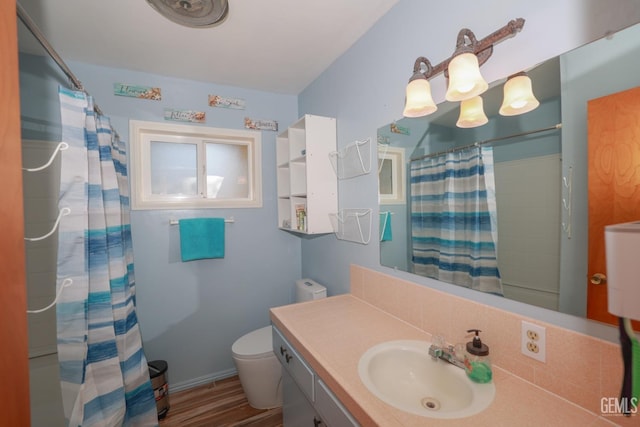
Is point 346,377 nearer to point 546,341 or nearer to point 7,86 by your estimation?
point 546,341

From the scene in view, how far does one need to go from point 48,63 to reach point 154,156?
812 millimetres

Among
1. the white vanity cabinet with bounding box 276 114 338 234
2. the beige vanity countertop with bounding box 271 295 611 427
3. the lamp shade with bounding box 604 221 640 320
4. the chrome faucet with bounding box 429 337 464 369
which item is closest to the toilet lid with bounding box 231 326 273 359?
the beige vanity countertop with bounding box 271 295 611 427

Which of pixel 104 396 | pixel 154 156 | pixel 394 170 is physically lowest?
pixel 104 396

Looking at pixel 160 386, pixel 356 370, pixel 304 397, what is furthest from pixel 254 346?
pixel 356 370

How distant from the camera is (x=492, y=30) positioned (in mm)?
964

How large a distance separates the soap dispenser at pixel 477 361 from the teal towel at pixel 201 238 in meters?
1.82

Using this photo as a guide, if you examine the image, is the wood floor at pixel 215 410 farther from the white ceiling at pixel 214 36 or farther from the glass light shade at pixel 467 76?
the white ceiling at pixel 214 36

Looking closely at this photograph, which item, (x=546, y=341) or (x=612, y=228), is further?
(x=546, y=341)

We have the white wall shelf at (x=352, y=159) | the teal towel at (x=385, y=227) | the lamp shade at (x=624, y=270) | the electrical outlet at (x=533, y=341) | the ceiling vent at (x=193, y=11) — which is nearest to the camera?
the lamp shade at (x=624, y=270)

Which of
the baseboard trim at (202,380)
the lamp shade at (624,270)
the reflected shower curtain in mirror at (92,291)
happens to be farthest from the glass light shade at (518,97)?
the baseboard trim at (202,380)

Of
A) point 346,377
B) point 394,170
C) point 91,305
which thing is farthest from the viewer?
point 394,170

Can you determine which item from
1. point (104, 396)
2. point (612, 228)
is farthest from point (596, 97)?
point (104, 396)

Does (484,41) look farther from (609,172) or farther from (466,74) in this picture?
(609,172)

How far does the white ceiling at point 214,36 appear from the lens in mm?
1379
